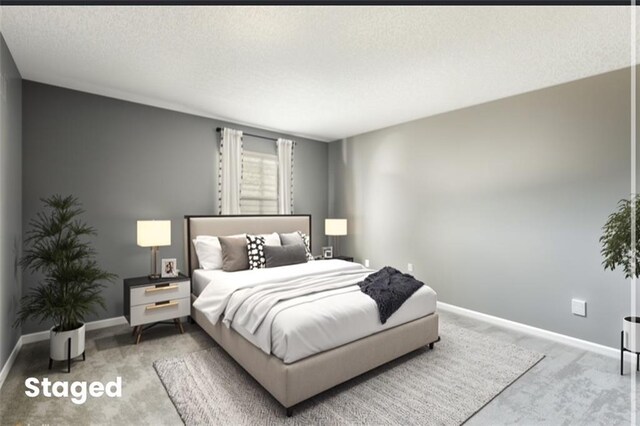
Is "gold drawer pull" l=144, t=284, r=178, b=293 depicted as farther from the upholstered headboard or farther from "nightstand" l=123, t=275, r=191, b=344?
the upholstered headboard

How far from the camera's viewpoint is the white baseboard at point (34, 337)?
2.45 m

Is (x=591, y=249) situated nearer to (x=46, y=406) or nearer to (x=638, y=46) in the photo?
(x=638, y=46)

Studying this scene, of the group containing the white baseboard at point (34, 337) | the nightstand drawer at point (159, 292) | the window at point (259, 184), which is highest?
the window at point (259, 184)

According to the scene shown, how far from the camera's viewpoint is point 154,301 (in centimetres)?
323

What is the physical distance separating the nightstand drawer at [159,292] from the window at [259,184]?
5.12 ft

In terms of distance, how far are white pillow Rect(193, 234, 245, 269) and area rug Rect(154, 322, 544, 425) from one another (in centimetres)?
113

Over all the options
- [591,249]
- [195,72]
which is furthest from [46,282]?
[591,249]

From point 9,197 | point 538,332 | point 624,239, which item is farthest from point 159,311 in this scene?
point 624,239

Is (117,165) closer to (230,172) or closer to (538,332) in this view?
(230,172)

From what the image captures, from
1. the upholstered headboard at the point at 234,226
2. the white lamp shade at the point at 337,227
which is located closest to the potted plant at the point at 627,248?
the white lamp shade at the point at 337,227

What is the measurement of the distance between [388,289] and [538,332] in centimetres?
199

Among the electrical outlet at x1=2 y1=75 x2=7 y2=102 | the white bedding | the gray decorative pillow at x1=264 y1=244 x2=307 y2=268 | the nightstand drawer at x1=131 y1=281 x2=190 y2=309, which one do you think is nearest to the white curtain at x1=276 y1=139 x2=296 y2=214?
the gray decorative pillow at x1=264 y1=244 x2=307 y2=268

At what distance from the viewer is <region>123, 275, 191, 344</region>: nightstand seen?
3.12 m

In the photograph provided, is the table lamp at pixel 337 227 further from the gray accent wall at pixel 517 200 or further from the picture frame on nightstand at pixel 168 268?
the picture frame on nightstand at pixel 168 268
